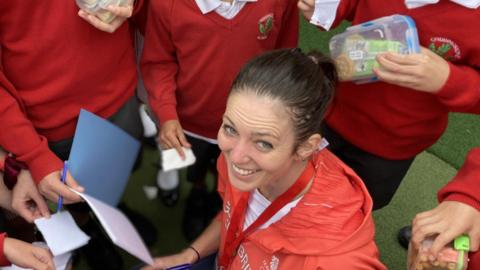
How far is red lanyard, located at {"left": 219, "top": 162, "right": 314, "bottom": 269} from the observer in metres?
1.33

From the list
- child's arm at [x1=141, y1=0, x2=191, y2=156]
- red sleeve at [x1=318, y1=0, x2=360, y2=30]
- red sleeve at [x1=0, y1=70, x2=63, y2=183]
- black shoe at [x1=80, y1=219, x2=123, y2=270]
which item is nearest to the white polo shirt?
child's arm at [x1=141, y1=0, x2=191, y2=156]

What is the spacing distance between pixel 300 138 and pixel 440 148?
6.04 ft

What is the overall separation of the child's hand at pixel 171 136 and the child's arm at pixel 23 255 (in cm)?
53

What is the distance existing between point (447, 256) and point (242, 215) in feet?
1.82

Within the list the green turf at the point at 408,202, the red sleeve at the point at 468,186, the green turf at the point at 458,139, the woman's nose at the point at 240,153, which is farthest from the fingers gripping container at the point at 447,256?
the green turf at the point at 458,139

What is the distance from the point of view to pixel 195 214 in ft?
5.70

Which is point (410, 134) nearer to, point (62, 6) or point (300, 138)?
point (300, 138)

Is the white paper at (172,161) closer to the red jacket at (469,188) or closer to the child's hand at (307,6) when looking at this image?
the child's hand at (307,6)

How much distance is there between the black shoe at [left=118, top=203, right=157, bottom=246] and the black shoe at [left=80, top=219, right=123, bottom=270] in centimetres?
63

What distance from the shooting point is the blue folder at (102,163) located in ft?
4.42

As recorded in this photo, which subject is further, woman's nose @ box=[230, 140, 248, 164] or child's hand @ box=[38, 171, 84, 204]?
child's hand @ box=[38, 171, 84, 204]

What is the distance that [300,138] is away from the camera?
125 centimetres

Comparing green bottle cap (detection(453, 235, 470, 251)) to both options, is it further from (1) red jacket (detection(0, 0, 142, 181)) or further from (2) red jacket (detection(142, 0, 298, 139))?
(1) red jacket (detection(0, 0, 142, 181))

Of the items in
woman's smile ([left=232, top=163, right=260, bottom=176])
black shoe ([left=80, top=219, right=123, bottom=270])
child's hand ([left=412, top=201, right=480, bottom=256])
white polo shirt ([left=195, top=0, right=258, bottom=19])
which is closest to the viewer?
child's hand ([left=412, top=201, right=480, bottom=256])
